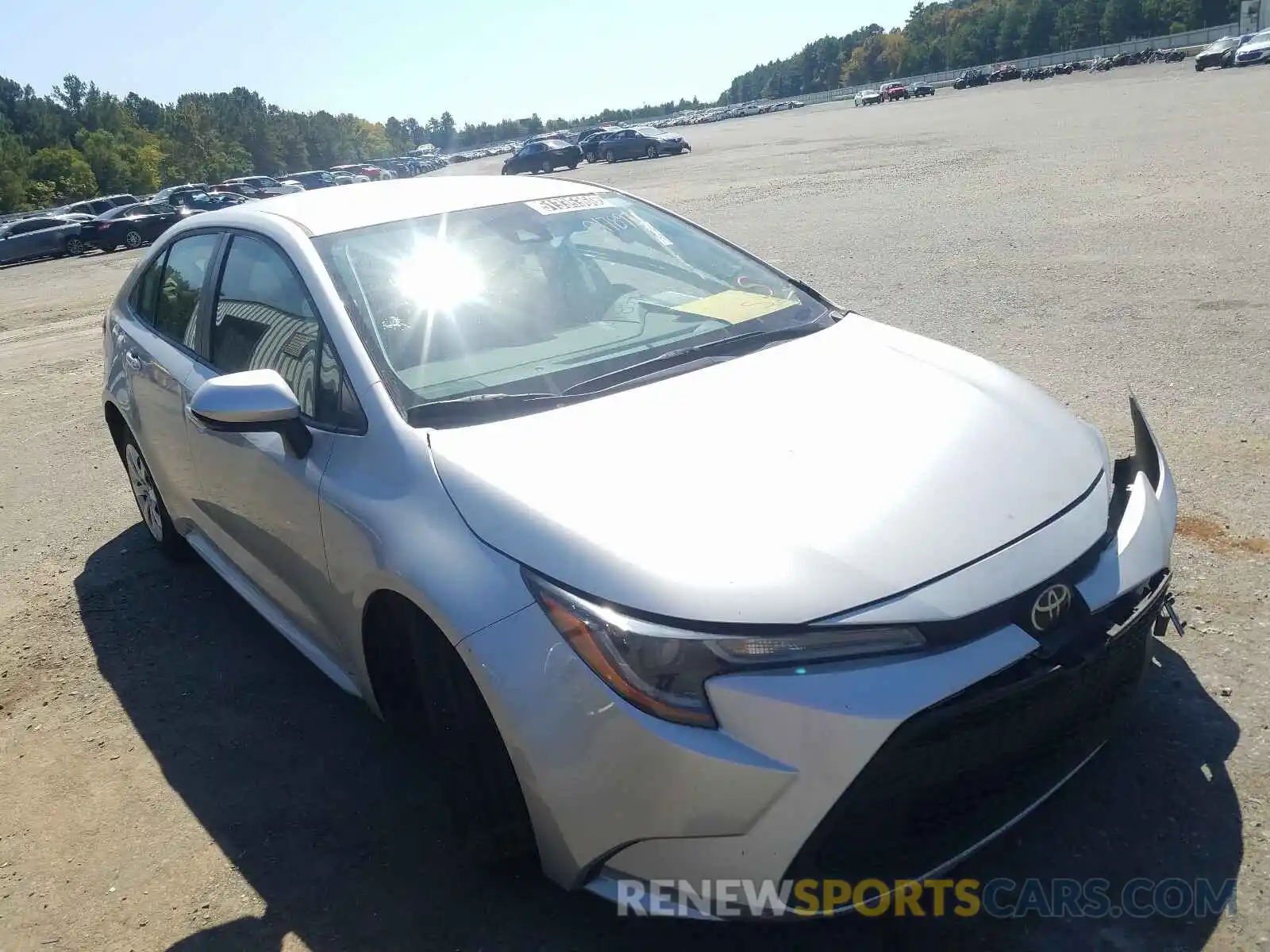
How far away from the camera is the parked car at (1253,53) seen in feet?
145

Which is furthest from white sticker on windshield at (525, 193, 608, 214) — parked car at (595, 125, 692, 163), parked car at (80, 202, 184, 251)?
parked car at (595, 125, 692, 163)

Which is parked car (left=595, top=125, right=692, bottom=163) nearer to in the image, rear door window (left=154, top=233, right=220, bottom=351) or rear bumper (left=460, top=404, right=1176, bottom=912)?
rear door window (left=154, top=233, right=220, bottom=351)

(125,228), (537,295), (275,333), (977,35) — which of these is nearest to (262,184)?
(125,228)

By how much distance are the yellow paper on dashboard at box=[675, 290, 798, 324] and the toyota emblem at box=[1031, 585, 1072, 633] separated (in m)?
1.54

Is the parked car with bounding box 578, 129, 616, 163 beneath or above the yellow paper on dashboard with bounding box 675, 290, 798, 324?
beneath

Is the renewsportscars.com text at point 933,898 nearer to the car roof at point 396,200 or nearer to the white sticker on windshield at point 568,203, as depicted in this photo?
the car roof at point 396,200

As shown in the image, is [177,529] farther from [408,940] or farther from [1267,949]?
[1267,949]

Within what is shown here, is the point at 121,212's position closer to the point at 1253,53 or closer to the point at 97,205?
the point at 97,205

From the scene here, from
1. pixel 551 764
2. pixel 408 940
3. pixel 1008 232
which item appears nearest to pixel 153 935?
pixel 408 940

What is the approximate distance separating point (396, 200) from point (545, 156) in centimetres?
4071

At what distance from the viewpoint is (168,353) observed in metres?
4.15

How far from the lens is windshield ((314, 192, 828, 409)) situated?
9.82 feet

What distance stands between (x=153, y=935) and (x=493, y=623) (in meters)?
1.31

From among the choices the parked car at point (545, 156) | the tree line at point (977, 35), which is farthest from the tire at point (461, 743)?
the tree line at point (977, 35)
